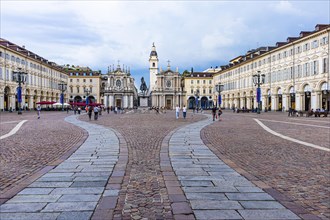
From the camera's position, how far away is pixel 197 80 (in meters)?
106

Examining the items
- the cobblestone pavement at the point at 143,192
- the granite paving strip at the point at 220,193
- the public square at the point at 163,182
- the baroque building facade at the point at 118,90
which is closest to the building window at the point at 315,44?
the public square at the point at 163,182

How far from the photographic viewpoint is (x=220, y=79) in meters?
97.4

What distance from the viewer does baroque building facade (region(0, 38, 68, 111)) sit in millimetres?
57906

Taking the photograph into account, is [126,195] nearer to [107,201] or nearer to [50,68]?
[107,201]

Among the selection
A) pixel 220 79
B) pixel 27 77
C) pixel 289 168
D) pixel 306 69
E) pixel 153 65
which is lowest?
pixel 289 168

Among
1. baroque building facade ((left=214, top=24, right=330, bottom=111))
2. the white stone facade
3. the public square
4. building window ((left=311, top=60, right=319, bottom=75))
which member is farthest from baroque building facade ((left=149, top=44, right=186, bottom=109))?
the public square

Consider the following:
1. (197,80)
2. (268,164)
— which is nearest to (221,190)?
(268,164)

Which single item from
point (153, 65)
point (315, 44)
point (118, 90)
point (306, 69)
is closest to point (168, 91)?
point (118, 90)

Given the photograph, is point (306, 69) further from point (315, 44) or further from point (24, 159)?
point (24, 159)

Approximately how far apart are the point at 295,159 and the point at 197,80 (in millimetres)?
97778

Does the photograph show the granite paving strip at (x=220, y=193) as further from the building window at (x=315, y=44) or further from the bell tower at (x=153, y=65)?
the bell tower at (x=153, y=65)

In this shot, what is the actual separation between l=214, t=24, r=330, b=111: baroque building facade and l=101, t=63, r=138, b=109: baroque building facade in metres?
42.3

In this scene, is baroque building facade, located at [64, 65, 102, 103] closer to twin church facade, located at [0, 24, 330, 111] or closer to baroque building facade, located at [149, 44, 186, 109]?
twin church facade, located at [0, 24, 330, 111]

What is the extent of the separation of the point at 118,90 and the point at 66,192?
100m
